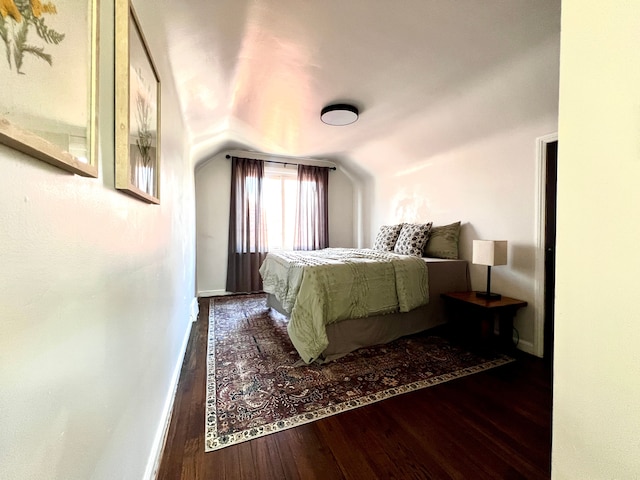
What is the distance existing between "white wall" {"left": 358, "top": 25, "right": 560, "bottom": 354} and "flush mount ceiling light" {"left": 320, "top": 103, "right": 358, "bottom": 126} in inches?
27.2

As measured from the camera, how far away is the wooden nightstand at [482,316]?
2283 millimetres

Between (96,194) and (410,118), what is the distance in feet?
9.49

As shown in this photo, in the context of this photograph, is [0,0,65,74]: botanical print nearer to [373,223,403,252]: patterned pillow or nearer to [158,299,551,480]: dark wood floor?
[158,299,551,480]: dark wood floor

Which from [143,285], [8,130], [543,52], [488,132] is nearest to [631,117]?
[8,130]

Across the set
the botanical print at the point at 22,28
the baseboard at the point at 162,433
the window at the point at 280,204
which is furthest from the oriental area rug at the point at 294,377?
the window at the point at 280,204

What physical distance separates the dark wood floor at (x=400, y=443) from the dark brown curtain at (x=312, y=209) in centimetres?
327

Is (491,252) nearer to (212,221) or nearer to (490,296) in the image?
(490,296)

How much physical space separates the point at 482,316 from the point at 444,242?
991mm

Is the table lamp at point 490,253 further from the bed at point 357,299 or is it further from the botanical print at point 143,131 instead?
the botanical print at point 143,131

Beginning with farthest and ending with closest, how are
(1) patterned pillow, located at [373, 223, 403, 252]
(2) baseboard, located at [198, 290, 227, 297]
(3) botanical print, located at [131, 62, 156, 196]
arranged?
(2) baseboard, located at [198, 290, 227, 297] < (1) patterned pillow, located at [373, 223, 403, 252] < (3) botanical print, located at [131, 62, 156, 196]

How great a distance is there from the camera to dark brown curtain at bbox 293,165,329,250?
15.6 ft

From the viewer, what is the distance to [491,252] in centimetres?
231

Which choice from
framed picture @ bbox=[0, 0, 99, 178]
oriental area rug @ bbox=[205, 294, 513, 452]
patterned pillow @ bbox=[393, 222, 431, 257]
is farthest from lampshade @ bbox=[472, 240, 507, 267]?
framed picture @ bbox=[0, 0, 99, 178]

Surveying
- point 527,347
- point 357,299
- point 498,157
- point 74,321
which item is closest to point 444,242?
point 498,157
